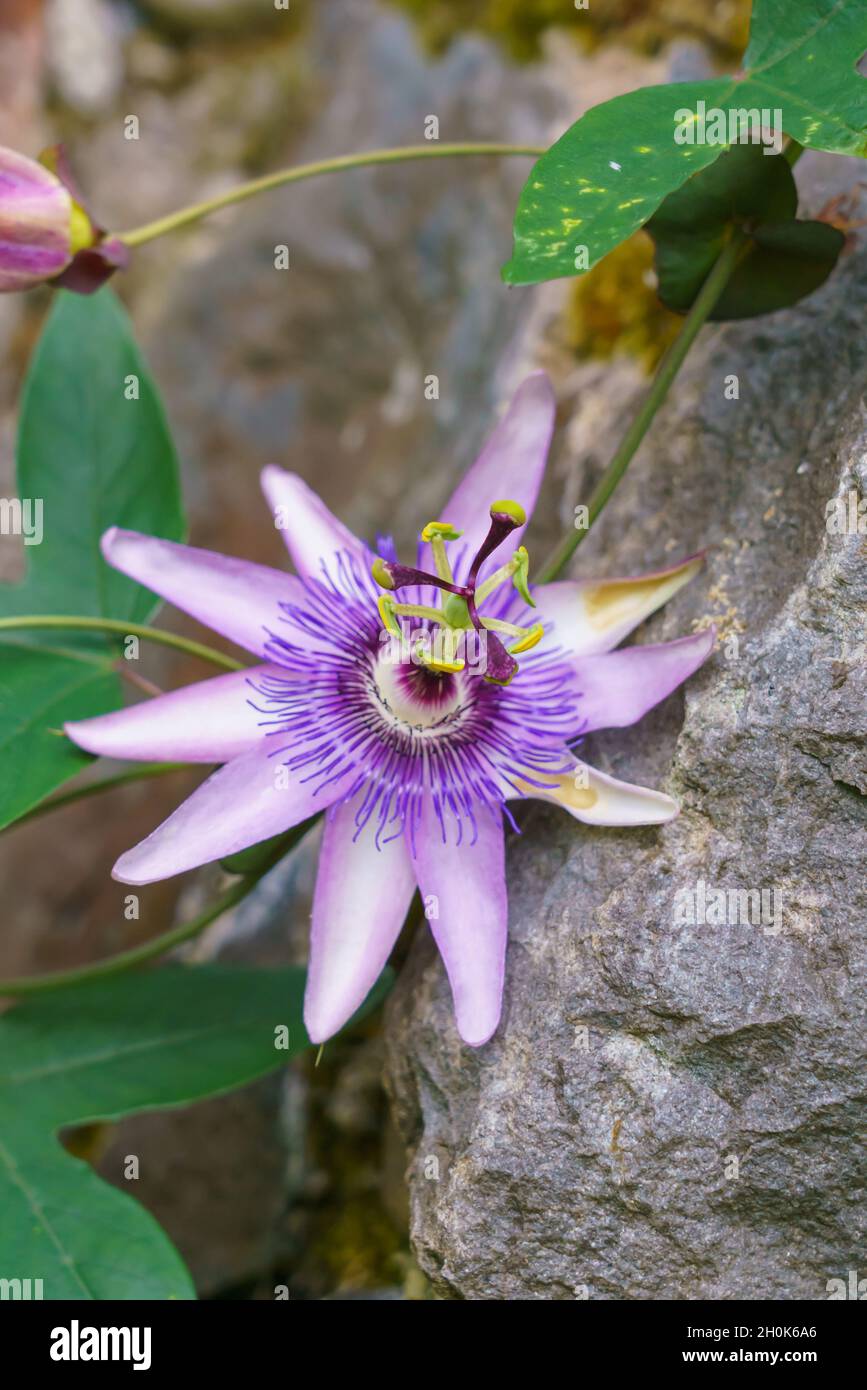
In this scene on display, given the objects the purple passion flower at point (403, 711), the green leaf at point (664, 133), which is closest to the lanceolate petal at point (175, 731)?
the purple passion flower at point (403, 711)

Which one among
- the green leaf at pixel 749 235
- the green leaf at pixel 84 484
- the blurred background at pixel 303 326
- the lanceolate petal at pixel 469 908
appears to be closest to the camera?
the lanceolate petal at pixel 469 908

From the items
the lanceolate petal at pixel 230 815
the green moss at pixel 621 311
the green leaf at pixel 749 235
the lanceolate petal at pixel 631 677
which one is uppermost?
the green moss at pixel 621 311

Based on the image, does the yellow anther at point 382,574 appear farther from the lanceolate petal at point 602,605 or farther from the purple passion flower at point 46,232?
the purple passion flower at point 46,232

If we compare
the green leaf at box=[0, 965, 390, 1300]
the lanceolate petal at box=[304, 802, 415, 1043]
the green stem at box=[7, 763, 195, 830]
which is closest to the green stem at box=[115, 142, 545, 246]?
the green stem at box=[7, 763, 195, 830]

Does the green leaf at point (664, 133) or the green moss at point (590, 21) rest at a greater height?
the green moss at point (590, 21)

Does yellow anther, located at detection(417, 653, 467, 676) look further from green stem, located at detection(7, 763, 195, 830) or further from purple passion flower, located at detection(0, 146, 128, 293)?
purple passion flower, located at detection(0, 146, 128, 293)

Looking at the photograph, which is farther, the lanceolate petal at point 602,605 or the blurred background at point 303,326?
the blurred background at point 303,326

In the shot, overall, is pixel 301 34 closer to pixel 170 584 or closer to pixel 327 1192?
pixel 170 584

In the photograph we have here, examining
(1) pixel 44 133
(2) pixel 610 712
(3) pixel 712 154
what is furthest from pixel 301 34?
(2) pixel 610 712
